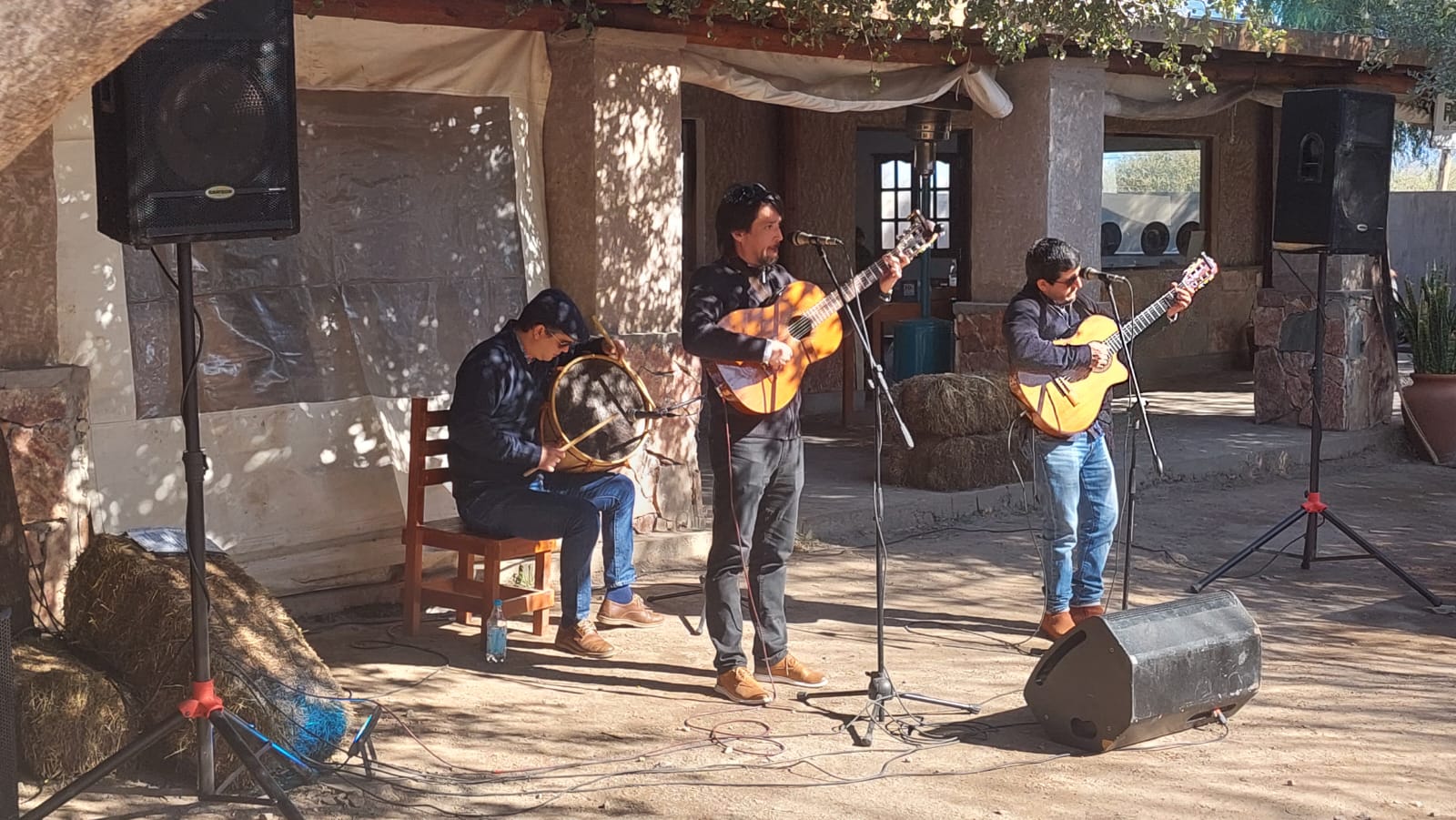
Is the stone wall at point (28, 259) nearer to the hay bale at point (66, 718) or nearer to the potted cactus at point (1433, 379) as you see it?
the hay bale at point (66, 718)

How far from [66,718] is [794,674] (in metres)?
2.34

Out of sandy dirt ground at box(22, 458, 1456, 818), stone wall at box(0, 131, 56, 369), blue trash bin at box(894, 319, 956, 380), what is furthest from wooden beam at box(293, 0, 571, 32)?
blue trash bin at box(894, 319, 956, 380)

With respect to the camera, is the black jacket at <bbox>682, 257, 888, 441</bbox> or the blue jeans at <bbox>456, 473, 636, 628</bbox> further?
the blue jeans at <bbox>456, 473, 636, 628</bbox>

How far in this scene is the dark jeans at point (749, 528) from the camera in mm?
5098

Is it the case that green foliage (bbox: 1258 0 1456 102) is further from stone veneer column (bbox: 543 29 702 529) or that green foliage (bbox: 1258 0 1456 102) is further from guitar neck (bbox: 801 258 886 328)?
guitar neck (bbox: 801 258 886 328)

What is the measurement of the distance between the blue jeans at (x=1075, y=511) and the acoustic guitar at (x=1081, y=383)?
9cm

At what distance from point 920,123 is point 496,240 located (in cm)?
379

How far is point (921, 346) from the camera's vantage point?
10594 mm

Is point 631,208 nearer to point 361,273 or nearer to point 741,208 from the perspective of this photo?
point 361,273

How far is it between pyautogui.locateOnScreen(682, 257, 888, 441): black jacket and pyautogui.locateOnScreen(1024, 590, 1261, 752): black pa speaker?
1175mm

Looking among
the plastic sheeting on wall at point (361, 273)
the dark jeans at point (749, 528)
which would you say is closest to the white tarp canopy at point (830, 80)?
the plastic sheeting on wall at point (361, 273)

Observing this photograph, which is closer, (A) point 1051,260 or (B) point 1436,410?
(A) point 1051,260

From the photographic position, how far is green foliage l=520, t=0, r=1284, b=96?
7.07 meters


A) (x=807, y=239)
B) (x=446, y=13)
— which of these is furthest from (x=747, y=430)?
(x=446, y=13)
